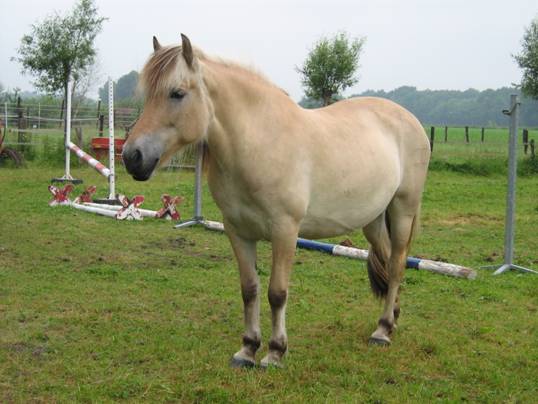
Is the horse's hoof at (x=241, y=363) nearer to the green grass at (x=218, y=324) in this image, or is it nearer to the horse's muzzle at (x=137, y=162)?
the green grass at (x=218, y=324)

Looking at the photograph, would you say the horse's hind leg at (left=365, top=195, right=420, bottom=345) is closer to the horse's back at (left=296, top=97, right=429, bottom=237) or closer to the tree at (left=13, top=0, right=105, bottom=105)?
the horse's back at (left=296, top=97, right=429, bottom=237)

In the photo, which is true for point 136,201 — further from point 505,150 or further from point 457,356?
point 505,150

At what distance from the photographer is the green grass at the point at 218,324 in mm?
3355

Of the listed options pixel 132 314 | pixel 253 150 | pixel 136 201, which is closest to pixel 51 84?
pixel 136 201

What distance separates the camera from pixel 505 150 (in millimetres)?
21172

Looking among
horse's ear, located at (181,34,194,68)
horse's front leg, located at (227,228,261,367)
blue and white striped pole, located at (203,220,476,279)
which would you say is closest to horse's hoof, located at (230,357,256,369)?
horse's front leg, located at (227,228,261,367)

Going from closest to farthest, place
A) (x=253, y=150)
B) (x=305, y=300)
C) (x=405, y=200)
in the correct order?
(x=253, y=150), (x=405, y=200), (x=305, y=300)

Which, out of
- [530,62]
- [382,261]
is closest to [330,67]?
[530,62]

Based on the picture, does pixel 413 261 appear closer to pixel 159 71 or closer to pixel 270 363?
pixel 270 363

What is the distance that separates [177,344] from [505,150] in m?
19.7

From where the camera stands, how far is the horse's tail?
457cm

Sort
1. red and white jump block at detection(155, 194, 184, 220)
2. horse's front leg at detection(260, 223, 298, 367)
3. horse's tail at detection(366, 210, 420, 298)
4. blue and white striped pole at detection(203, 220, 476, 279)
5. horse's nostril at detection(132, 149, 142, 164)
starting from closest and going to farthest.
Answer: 1. horse's nostril at detection(132, 149, 142, 164)
2. horse's front leg at detection(260, 223, 298, 367)
3. horse's tail at detection(366, 210, 420, 298)
4. blue and white striped pole at detection(203, 220, 476, 279)
5. red and white jump block at detection(155, 194, 184, 220)

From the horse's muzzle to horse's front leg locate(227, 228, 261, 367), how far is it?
2.72 feet

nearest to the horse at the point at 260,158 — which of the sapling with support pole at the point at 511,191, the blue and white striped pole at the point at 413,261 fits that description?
the blue and white striped pole at the point at 413,261
